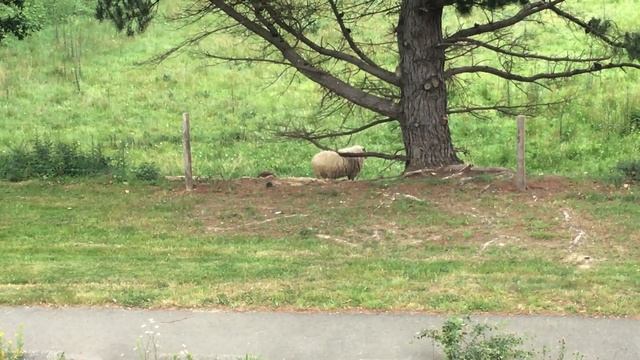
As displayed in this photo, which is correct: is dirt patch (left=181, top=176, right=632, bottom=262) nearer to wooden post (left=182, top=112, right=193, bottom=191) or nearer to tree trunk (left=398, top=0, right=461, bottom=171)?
wooden post (left=182, top=112, right=193, bottom=191)

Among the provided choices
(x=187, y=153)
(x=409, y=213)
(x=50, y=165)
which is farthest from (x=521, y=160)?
(x=50, y=165)

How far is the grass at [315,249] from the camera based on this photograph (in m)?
6.89

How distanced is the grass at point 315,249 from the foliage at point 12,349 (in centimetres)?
102

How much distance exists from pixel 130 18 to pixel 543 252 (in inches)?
295

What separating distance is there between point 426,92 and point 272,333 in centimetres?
778

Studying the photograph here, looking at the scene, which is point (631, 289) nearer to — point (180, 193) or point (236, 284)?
point (236, 284)

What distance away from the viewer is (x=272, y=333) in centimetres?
609

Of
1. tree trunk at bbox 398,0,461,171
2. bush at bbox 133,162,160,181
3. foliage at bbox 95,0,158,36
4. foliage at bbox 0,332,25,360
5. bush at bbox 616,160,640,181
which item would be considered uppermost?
foliage at bbox 95,0,158,36

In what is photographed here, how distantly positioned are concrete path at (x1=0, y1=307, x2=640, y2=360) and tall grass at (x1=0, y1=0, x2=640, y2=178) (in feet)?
34.6

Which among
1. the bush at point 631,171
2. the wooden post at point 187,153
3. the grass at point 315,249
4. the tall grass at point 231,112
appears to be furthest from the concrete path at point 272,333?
A: the tall grass at point 231,112

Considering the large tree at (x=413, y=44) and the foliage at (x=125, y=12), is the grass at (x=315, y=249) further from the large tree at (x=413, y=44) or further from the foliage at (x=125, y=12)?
the foliage at (x=125, y=12)

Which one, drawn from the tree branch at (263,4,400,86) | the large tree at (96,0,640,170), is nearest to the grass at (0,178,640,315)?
the large tree at (96,0,640,170)

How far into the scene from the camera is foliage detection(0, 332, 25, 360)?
17.9ft

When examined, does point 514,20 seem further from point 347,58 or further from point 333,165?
point 333,165
